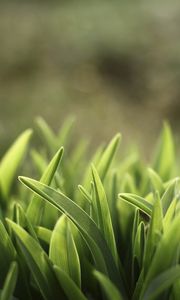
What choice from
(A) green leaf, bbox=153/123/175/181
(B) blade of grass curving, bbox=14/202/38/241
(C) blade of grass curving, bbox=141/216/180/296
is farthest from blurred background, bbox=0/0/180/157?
(C) blade of grass curving, bbox=141/216/180/296

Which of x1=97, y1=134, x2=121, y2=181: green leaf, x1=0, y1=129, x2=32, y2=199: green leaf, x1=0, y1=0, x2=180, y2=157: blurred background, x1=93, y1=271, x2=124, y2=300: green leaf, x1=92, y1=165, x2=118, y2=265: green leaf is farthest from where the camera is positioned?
x1=0, y1=0, x2=180, y2=157: blurred background

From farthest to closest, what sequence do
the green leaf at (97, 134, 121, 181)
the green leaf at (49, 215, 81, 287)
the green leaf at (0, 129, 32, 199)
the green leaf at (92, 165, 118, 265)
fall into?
1. the green leaf at (0, 129, 32, 199)
2. the green leaf at (97, 134, 121, 181)
3. the green leaf at (92, 165, 118, 265)
4. the green leaf at (49, 215, 81, 287)

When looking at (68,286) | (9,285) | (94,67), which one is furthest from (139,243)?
(94,67)

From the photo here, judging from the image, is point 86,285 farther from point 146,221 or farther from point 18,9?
point 18,9

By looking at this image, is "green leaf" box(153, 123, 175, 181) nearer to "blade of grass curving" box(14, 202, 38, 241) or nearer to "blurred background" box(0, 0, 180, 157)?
"blade of grass curving" box(14, 202, 38, 241)

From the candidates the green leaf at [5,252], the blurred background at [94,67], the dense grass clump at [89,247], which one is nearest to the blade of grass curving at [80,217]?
the dense grass clump at [89,247]

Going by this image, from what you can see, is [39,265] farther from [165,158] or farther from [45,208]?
[165,158]

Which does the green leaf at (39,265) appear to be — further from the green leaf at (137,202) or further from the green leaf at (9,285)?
the green leaf at (137,202)

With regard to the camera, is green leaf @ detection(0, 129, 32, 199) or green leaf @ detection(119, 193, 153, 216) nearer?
green leaf @ detection(119, 193, 153, 216)
